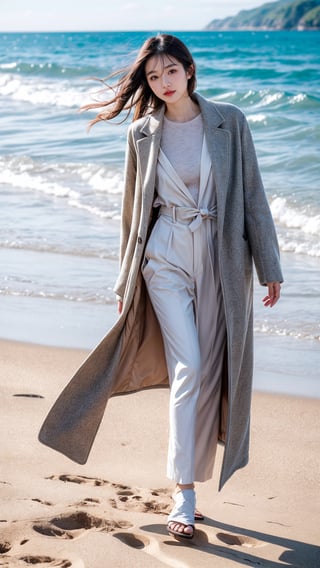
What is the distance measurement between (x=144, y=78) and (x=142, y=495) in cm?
164

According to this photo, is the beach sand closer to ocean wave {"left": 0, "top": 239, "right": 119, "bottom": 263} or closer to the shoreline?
the shoreline

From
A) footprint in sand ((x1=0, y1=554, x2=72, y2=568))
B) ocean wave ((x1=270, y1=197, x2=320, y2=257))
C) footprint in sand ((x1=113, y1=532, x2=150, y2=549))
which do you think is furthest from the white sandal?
ocean wave ((x1=270, y1=197, x2=320, y2=257))

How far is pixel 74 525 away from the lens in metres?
3.62

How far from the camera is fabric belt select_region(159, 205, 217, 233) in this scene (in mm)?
3646

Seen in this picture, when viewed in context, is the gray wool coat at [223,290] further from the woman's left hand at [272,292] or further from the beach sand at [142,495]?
the beach sand at [142,495]

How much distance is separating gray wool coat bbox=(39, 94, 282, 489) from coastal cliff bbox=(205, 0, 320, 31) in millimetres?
85489

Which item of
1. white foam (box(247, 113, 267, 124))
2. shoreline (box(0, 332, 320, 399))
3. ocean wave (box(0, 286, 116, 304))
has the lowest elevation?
shoreline (box(0, 332, 320, 399))

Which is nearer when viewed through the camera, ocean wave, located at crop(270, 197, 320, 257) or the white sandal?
the white sandal

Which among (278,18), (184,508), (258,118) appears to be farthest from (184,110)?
(278,18)

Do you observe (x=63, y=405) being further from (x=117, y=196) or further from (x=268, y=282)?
(x=117, y=196)

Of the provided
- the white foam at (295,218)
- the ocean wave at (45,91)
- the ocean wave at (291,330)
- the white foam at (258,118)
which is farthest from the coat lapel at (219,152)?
the ocean wave at (45,91)

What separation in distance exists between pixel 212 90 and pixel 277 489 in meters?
18.7

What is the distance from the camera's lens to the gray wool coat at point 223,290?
144 inches

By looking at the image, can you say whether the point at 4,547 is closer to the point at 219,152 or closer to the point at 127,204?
the point at 127,204
